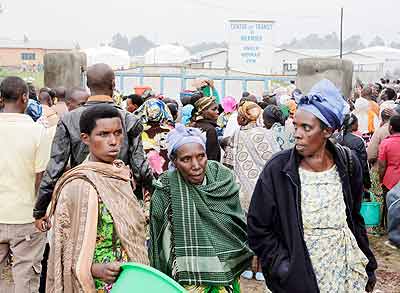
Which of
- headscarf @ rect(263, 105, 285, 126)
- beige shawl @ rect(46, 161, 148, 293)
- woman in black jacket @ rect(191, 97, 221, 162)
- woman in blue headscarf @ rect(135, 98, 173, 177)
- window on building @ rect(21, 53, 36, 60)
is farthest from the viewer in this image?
window on building @ rect(21, 53, 36, 60)

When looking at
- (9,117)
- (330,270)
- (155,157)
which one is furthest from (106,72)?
(330,270)

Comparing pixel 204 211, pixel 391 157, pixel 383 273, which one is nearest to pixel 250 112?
pixel 391 157

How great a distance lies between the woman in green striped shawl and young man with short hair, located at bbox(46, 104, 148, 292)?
0.98 feet

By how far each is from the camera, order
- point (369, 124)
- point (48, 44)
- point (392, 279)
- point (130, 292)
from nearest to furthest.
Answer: point (130, 292)
point (392, 279)
point (369, 124)
point (48, 44)

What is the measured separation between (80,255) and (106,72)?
1.66 m

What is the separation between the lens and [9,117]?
14.4ft

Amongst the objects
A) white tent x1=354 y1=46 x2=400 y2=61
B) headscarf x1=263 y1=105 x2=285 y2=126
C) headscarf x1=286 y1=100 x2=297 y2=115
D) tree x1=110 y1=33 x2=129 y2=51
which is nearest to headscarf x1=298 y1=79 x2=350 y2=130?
headscarf x1=263 y1=105 x2=285 y2=126

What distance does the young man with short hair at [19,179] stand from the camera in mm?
4371

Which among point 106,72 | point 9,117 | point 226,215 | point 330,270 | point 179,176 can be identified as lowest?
point 330,270

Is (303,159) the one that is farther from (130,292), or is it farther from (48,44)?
(48,44)

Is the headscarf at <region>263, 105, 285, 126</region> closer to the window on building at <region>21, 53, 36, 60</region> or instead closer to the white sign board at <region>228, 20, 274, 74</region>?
the white sign board at <region>228, 20, 274, 74</region>

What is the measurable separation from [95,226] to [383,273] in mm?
4341

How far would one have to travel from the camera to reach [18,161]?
14.4ft

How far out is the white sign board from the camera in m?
23.4
